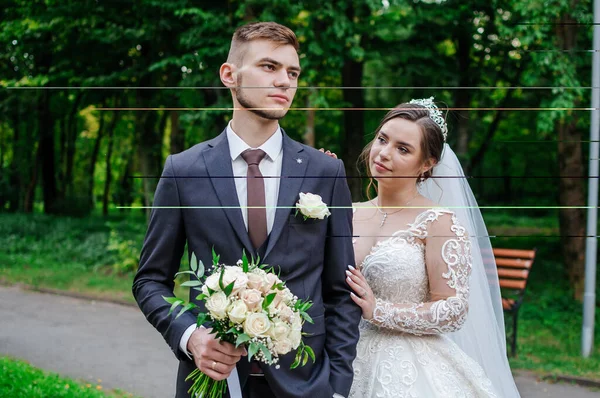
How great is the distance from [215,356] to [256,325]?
0.22 m

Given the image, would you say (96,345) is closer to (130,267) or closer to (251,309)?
(130,267)

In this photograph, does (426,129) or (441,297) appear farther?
(426,129)

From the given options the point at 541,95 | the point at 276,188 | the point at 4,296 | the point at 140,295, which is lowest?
the point at 4,296

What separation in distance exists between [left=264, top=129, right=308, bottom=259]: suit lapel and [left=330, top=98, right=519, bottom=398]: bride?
1.86 ft

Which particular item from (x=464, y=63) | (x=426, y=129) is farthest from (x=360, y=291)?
(x=464, y=63)

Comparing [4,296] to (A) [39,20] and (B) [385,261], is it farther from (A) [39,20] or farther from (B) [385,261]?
(B) [385,261]

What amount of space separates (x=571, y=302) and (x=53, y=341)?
22.4 ft

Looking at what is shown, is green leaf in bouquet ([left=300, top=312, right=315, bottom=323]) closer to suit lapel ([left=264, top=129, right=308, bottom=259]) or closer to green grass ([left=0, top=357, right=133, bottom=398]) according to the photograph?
suit lapel ([left=264, top=129, right=308, bottom=259])

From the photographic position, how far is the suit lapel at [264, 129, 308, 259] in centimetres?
229

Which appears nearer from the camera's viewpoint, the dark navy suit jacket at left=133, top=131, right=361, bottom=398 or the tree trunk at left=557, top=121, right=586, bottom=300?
the dark navy suit jacket at left=133, top=131, right=361, bottom=398

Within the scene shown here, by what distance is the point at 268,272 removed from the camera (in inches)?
85.2

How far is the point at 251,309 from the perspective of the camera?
78.7 inches

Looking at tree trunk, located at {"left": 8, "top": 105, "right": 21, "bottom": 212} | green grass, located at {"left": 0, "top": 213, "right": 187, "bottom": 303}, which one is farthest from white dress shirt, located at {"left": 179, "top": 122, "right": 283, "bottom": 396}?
tree trunk, located at {"left": 8, "top": 105, "right": 21, "bottom": 212}

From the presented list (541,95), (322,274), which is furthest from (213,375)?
(541,95)
